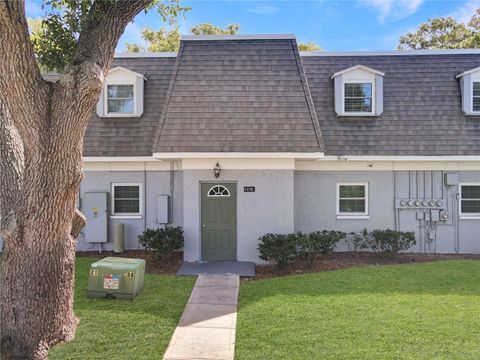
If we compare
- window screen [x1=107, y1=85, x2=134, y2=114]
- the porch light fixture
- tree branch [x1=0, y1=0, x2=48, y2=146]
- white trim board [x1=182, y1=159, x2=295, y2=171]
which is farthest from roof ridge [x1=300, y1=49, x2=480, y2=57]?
tree branch [x1=0, y1=0, x2=48, y2=146]

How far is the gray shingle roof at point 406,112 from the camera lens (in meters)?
11.4

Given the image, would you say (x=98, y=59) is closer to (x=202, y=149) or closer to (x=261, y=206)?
(x=202, y=149)

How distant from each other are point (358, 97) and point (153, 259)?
8176mm

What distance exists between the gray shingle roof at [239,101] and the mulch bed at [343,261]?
311 centimetres

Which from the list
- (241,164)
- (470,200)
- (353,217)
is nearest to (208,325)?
(241,164)

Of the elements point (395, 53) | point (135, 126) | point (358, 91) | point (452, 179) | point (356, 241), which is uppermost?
point (395, 53)

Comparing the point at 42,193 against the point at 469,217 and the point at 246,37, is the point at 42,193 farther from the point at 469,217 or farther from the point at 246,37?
the point at 469,217

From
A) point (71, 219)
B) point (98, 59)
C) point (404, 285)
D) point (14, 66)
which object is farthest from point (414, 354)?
point (14, 66)

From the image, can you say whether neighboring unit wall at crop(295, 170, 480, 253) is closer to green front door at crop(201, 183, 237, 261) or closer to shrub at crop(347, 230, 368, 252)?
shrub at crop(347, 230, 368, 252)

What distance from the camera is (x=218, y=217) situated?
10641mm

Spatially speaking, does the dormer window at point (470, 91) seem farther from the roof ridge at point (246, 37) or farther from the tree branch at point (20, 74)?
the tree branch at point (20, 74)

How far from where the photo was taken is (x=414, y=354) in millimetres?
5125

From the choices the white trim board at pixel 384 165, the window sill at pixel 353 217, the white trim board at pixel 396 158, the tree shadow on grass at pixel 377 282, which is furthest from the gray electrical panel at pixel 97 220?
the window sill at pixel 353 217

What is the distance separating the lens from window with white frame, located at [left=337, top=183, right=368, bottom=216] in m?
11.8
